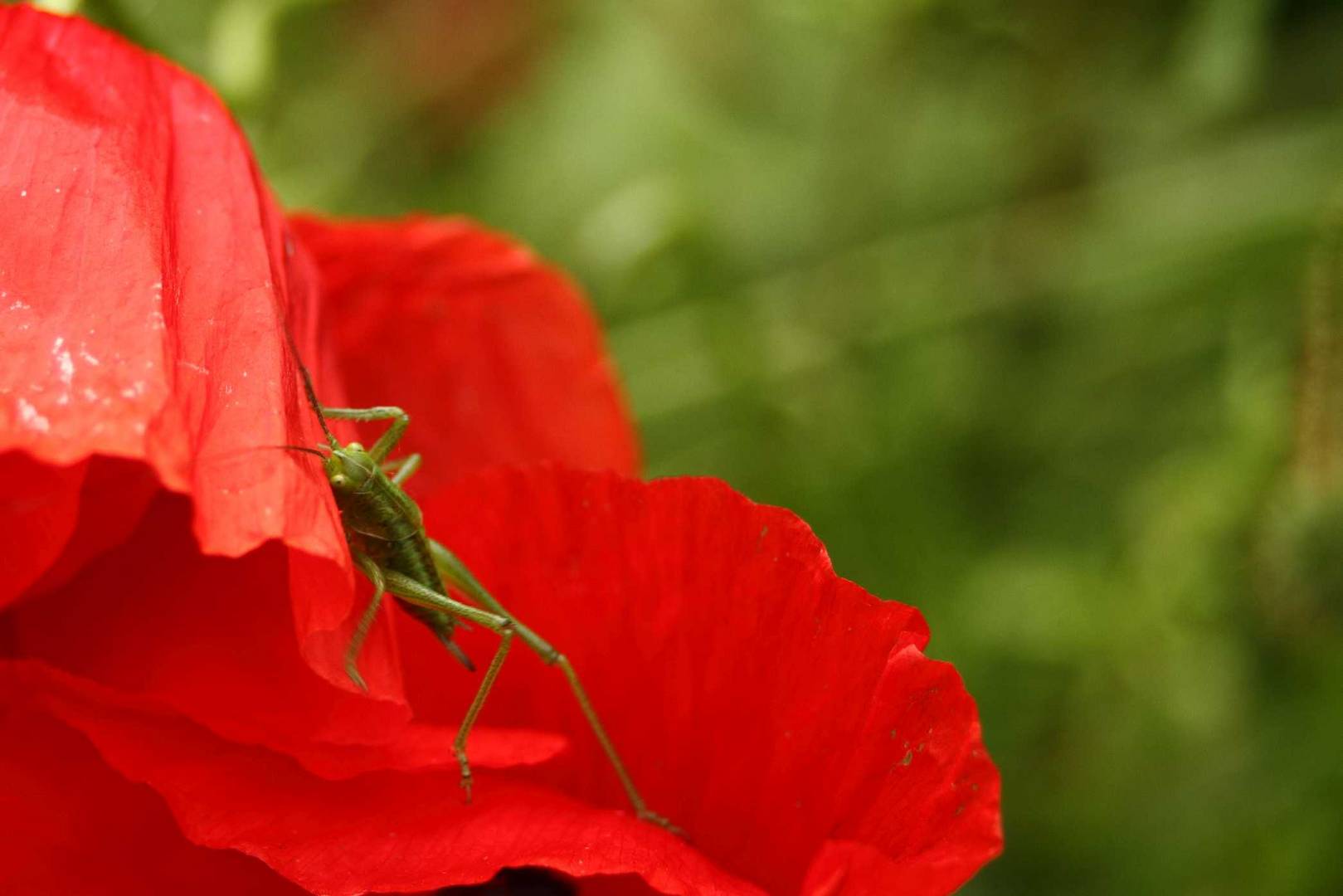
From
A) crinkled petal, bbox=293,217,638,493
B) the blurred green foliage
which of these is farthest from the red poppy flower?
the blurred green foliage

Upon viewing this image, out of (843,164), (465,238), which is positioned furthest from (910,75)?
(465,238)

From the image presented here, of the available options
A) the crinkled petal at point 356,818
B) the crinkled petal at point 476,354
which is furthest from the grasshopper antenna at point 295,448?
the crinkled petal at point 476,354

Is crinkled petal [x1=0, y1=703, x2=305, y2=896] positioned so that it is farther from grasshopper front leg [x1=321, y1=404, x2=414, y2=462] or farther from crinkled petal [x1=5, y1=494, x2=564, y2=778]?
grasshopper front leg [x1=321, y1=404, x2=414, y2=462]

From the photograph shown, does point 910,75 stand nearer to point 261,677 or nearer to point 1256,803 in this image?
point 1256,803

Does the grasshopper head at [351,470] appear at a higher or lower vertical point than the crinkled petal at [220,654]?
higher

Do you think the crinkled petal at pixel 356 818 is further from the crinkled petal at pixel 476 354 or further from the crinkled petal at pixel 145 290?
the crinkled petal at pixel 476 354

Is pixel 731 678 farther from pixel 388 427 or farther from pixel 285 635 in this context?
pixel 388 427
